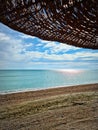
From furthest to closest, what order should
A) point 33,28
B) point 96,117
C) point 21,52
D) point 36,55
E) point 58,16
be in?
point 36,55
point 21,52
point 96,117
point 33,28
point 58,16

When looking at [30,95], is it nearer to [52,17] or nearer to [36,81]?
[52,17]

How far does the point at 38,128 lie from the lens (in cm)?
233

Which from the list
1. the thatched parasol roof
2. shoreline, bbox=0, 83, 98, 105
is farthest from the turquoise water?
the thatched parasol roof

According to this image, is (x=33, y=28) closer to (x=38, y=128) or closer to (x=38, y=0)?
(x=38, y=0)

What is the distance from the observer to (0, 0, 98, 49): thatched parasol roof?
1.24 meters

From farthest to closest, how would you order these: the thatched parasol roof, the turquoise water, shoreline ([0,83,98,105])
→ the turquoise water → shoreline ([0,83,98,105]) → the thatched parasol roof

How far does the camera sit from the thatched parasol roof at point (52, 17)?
1.24 metres

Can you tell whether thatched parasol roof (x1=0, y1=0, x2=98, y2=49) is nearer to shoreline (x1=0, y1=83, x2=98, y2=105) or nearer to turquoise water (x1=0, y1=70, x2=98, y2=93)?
shoreline (x1=0, y1=83, x2=98, y2=105)

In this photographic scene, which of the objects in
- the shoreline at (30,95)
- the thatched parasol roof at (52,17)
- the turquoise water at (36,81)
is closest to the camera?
the thatched parasol roof at (52,17)

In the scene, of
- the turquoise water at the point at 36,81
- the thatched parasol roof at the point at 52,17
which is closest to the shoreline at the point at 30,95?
the turquoise water at the point at 36,81

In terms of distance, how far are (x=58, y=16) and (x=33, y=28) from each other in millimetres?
292

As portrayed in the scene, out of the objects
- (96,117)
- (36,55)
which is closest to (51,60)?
(36,55)

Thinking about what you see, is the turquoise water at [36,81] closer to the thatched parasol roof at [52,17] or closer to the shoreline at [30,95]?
the shoreline at [30,95]

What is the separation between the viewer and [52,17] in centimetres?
A: 139
